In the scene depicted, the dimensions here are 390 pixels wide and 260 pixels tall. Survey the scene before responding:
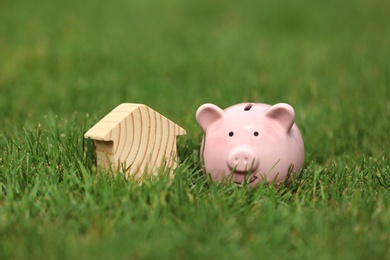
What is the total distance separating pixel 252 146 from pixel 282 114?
0.68ft

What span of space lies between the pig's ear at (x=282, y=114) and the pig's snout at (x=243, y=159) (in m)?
0.20

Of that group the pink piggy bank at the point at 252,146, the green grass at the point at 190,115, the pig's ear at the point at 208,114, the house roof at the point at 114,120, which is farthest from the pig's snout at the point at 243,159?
the house roof at the point at 114,120

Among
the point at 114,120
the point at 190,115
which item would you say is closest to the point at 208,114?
the point at 114,120

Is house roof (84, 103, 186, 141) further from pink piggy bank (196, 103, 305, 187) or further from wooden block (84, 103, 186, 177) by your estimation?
pink piggy bank (196, 103, 305, 187)

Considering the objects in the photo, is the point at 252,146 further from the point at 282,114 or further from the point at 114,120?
the point at 114,120

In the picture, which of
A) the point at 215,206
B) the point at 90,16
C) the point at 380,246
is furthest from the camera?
the point at 90,16

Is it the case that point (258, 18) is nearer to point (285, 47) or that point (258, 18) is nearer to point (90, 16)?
point (285, 47)

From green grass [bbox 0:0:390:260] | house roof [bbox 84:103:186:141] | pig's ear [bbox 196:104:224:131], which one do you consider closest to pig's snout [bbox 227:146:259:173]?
green grass [bbox 0:0:390:260]

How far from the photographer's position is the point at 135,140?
2.92 meters

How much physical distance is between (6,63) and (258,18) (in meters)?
3.52

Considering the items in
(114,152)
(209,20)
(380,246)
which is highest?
(209,20)

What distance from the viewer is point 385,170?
317 cm

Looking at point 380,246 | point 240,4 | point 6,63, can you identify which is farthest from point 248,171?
point 240,4

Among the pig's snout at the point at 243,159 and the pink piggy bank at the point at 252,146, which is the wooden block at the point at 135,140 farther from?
the pig's snout at the point at 243,159
